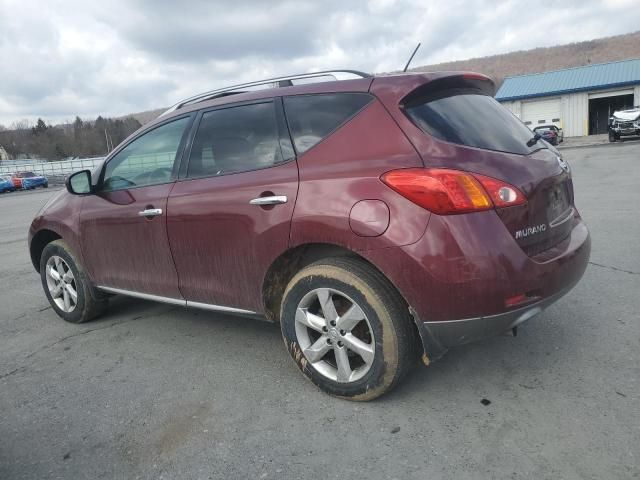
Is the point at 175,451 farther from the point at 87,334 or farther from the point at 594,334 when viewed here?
the point at 594,334

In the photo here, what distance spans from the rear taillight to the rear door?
65 cm

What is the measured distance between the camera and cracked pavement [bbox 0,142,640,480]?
234cm

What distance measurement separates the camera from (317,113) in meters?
2.98

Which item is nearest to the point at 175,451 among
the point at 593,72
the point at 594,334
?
the point at 594,334

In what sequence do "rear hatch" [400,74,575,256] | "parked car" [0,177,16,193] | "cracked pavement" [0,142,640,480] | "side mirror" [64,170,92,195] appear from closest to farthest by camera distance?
"cracked pavement" [0,142,640,480] → "rear hatch" [400,74,575,256] → "side mirror" [64,170,92,195] → "parked car" [0,177,16,193]

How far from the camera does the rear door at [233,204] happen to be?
2.98m

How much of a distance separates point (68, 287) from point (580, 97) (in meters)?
47.9

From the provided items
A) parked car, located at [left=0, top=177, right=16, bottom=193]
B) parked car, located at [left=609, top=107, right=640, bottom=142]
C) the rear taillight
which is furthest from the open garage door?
the rear taillight

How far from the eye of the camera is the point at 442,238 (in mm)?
2441

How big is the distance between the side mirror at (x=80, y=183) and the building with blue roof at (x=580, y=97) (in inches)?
1711

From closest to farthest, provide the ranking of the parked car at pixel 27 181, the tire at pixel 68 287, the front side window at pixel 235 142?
1. the front side window at pixel 235 142
2. the tire at pixel 68 287
3. the parked car at pixel 27 181

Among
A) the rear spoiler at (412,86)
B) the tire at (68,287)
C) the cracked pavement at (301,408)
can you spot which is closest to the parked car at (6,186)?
the tire at (68,287)

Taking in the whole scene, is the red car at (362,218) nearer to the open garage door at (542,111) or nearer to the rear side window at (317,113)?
the rear side window at (317,113)

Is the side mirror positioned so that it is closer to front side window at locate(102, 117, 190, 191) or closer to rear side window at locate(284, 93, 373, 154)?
front side window at locate(102, 117, 190, 191)
